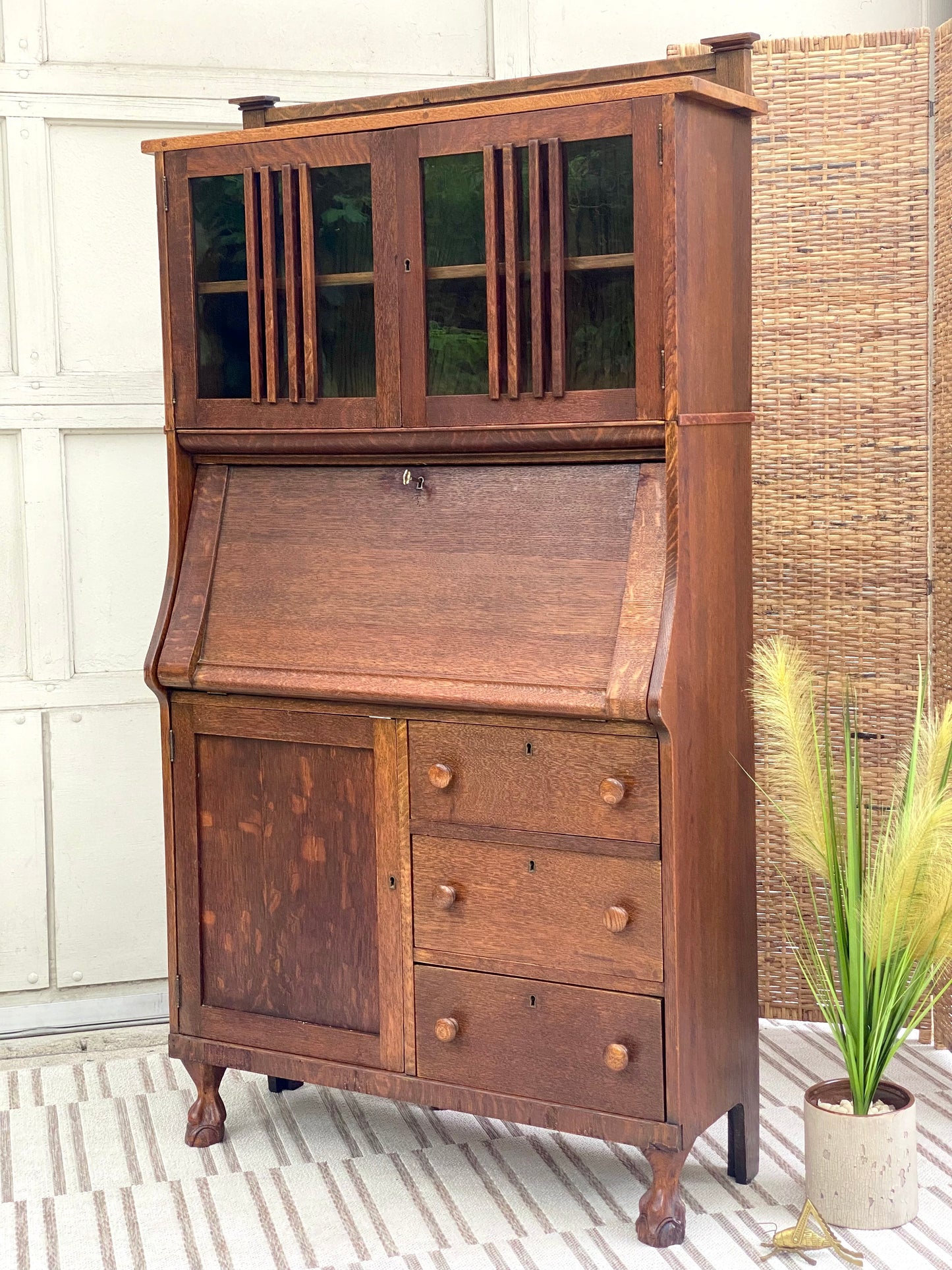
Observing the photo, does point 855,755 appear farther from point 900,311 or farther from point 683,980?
point 900,311

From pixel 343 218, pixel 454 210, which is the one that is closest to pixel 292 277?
pixel 343 218

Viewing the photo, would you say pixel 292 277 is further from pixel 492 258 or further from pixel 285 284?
pixel 492 258

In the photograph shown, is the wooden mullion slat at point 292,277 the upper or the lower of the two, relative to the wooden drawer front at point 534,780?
upper

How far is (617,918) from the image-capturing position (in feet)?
7.79

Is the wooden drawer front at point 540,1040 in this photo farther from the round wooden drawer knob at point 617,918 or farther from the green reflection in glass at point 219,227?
the green reflection in glass at point 219,227

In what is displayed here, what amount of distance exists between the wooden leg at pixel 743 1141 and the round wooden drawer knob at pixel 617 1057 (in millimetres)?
302

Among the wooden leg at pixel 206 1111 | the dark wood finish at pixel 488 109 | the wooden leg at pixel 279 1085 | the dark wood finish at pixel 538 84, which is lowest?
the wooden leg at pixel 279 1085

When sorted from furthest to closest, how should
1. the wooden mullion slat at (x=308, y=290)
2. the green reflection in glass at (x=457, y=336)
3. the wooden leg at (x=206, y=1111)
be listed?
1. the wooden leg at (x=206, y=1111)
2. the wooden mullion slat at (x=308, y=290)
3. the green reflection in glass at (x=457, y=336)

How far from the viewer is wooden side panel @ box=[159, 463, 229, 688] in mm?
2758

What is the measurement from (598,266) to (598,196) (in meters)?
0.11

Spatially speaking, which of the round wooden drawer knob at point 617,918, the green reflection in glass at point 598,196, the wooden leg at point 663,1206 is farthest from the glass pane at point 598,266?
the wooden leg at point 663,1206

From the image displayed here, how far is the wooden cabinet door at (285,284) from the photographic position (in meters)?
2.57

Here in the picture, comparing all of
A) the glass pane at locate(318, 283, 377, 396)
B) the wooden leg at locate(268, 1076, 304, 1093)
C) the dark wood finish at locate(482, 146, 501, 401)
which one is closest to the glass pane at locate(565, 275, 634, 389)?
the dark wood finish at locate(482, 146, 501, 401)

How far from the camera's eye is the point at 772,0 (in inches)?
139
